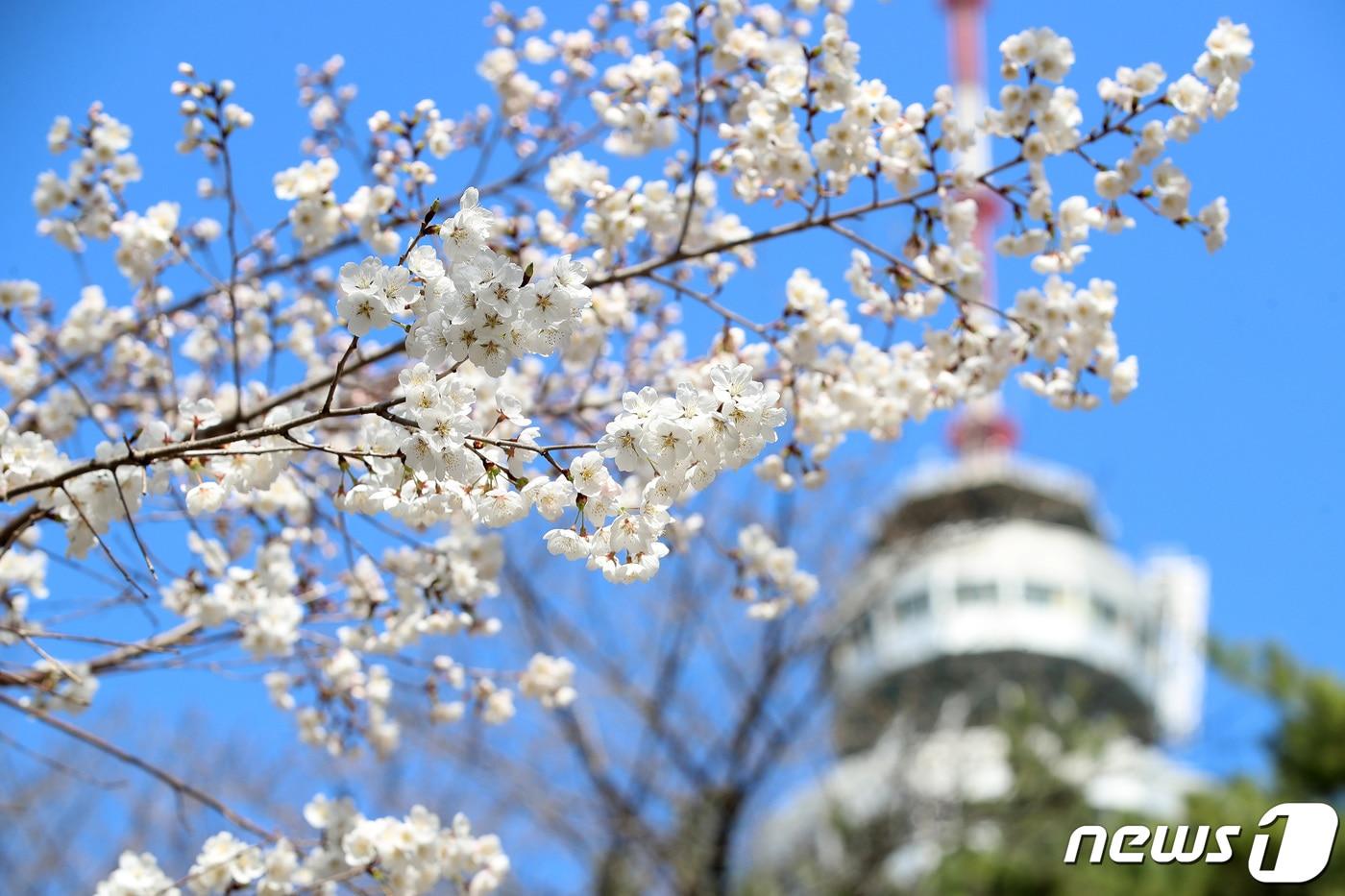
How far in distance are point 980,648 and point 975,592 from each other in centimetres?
Answer: 1169

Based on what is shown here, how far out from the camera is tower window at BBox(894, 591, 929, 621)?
1256 inches

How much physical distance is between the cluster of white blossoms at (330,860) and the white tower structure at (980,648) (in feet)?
7.69

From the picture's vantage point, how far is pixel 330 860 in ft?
11.8

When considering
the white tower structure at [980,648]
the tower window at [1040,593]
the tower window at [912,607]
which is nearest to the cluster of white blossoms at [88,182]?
the white tower structure at [980,648]

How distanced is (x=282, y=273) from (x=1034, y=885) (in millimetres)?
12245

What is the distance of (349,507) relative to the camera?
252 cm

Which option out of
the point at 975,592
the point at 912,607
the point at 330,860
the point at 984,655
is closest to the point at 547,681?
the point at 330,860

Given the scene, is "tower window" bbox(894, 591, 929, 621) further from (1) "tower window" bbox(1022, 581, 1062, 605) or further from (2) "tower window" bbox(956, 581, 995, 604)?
(1) "tower window" bbox(1022, 581, 1062, 605)

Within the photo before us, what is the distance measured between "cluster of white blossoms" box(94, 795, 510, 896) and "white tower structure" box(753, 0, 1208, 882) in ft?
7.69

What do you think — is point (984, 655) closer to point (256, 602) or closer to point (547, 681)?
point (547, 681)

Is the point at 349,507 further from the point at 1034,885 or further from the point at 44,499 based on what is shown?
the point at 1034,885

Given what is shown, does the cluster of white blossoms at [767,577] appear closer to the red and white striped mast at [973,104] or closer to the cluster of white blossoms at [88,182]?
the cluster of white blossoms at [88,182]

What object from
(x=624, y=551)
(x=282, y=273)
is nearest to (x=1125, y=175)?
(x=624, y=551)

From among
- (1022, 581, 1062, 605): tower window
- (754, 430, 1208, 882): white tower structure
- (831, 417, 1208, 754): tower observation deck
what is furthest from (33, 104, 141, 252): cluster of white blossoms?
(1022, 581, 1062, 605): tower window
